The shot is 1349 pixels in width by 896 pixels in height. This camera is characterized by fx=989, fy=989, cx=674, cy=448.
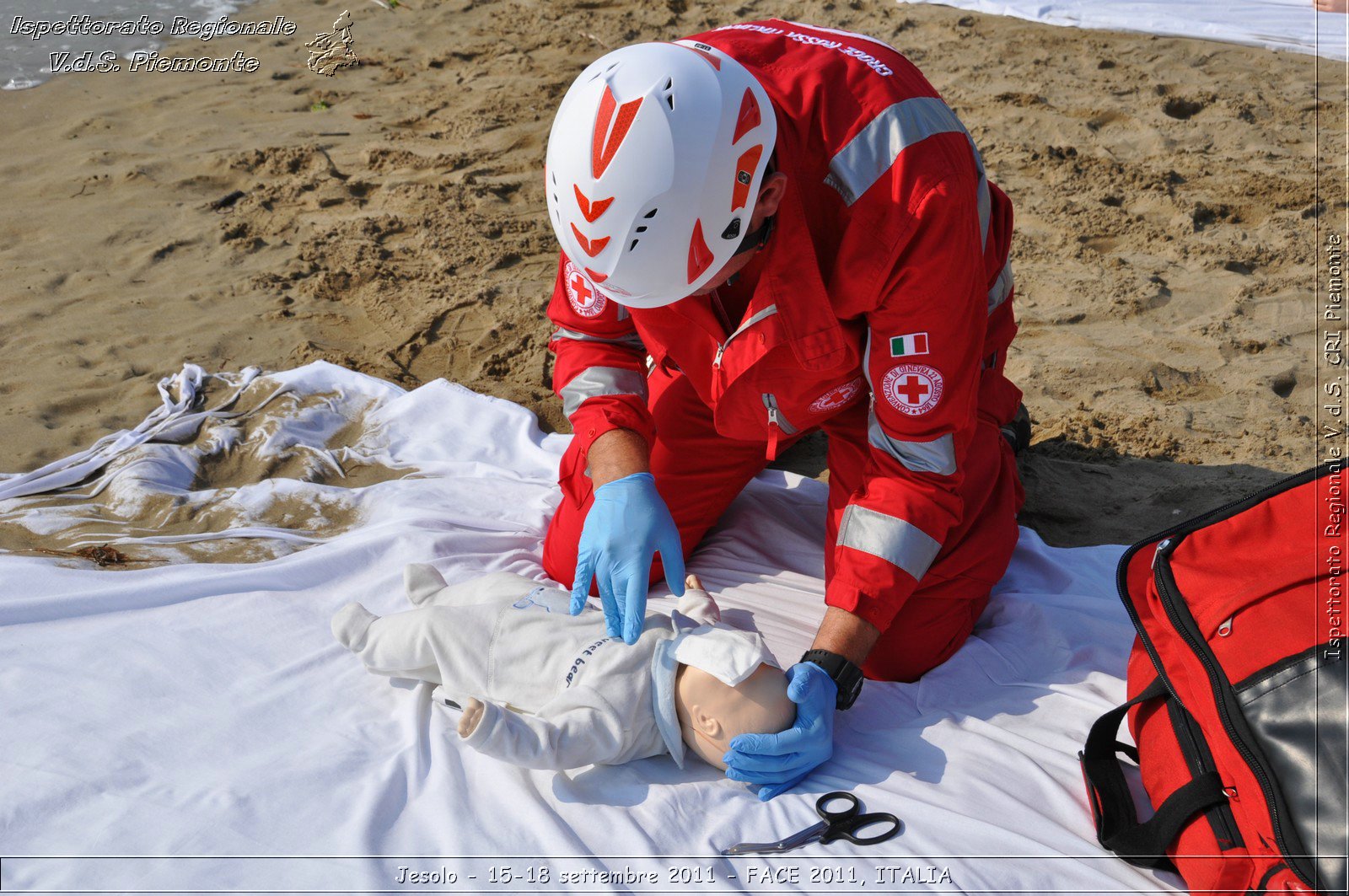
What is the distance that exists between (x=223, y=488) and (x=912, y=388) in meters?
2.02

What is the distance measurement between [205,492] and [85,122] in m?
3.43

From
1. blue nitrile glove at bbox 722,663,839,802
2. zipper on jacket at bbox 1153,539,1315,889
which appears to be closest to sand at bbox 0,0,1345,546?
zipper on jacket at bbox 1153,539,1315,889

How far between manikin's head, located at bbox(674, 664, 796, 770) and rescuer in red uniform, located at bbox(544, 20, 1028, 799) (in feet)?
0.16

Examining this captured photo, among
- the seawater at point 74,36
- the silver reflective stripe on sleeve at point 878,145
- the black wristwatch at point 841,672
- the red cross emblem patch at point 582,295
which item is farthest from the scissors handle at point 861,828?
the seawater at point 74,36

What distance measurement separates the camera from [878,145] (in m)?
1.96

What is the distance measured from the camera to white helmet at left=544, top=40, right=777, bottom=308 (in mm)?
1788

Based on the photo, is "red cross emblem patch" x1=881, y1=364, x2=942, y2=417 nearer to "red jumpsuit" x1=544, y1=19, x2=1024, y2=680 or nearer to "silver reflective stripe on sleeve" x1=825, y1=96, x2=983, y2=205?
"red jumpsuit" x1=544, y1=19, x2=1024, y2=680

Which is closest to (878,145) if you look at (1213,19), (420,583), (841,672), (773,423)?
(773,423)

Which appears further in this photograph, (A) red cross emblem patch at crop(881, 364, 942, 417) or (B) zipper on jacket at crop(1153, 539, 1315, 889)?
(A) red cross emblem patch at crop(881, 364, 942, 417)

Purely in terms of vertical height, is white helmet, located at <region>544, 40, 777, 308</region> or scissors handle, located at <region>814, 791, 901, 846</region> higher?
white helmet, located at <region>544, 40, 777, 308</region>

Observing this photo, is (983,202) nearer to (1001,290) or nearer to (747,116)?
(1001,290)

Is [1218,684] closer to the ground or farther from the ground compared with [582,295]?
closer to the ground

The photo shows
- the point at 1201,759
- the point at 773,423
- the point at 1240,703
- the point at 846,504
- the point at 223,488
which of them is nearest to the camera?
the point at 1240,703

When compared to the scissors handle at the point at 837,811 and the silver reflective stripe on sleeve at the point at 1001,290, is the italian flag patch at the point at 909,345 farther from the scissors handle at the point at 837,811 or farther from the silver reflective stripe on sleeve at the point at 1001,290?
the scissors handle at the point at 837,811
